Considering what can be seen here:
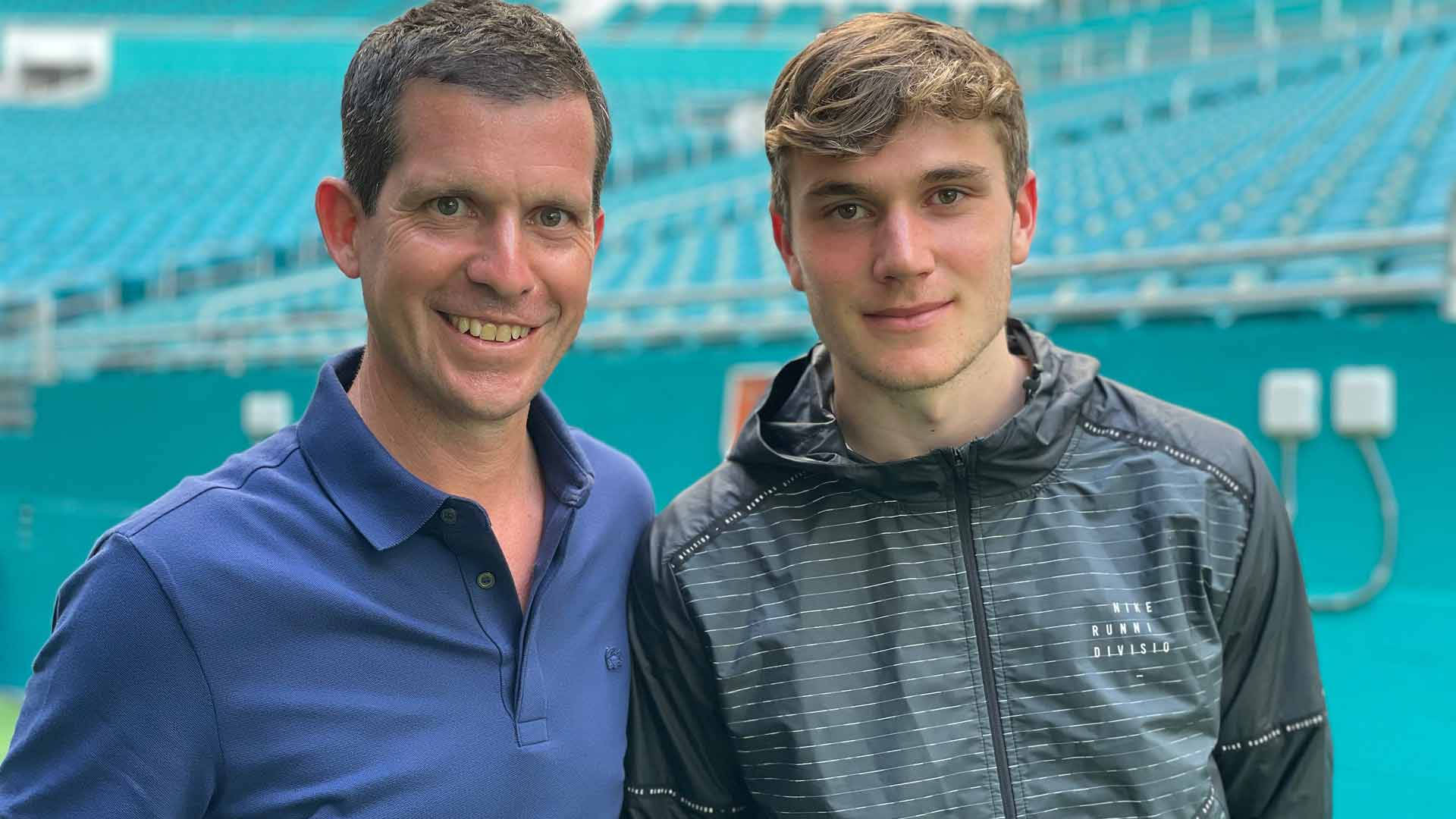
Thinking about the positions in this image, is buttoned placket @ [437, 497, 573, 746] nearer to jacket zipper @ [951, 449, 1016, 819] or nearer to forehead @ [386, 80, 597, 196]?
forehead @ [386, 80, 597, 196]

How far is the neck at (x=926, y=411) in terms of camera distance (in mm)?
1611

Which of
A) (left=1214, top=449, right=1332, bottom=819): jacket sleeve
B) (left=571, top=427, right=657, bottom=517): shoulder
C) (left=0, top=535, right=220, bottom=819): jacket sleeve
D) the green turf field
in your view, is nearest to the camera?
(left=0, top=535, right=220, bottom=819): jacket sleeve

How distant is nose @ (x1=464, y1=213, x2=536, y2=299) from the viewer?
1390mm

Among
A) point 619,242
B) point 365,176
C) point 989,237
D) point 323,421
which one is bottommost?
point 619,242

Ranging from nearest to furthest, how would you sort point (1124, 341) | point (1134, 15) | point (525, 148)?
1. point (525, 148)
2. point (1124, 341)
3. point (1134, 15)

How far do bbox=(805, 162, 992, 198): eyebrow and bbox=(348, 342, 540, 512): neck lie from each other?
1.45 feet

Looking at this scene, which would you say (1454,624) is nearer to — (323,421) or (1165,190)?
(323,421)

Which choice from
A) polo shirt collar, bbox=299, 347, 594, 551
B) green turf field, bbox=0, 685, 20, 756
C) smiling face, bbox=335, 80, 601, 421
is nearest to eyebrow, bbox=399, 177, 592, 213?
smiling face, bbox=335, 80, 601, 421

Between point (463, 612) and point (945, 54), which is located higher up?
point (945, 54)

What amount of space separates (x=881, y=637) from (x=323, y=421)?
2.18ft

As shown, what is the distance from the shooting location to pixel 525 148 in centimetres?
140

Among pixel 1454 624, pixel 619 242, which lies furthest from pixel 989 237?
pixel 619 242

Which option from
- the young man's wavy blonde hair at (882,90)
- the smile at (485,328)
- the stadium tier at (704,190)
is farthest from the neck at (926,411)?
Answer: the stadium tier at (704,190)

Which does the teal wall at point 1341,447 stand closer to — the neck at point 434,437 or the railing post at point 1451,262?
the railing post at point 1451,262
